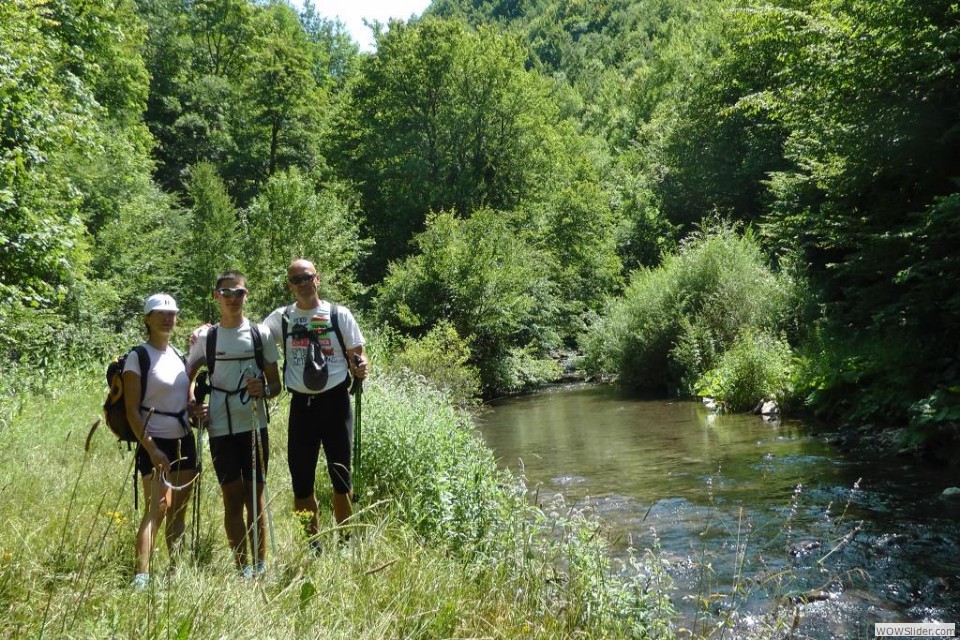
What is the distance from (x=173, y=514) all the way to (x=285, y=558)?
79 centimetres

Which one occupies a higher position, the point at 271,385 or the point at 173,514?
the point at 271,385

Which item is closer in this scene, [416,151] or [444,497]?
[444,497]

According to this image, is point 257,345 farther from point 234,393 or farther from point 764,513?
point 764,513

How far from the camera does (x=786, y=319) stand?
59.3 ft

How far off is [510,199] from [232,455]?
30278mm

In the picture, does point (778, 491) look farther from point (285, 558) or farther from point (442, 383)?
point (442, 383)

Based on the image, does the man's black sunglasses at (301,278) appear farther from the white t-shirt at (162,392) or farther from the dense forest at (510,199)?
the dense forest at (510,199)

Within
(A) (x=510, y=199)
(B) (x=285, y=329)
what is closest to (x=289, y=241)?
(A) (x=510, y=199)

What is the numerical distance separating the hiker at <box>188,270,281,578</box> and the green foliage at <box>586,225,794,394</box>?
1573cm

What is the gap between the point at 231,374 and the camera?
170 inches

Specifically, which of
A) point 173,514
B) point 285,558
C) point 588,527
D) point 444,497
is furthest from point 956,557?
point 173,514

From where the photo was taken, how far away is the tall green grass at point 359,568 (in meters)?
2.72

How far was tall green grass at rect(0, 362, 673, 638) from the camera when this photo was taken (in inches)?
107

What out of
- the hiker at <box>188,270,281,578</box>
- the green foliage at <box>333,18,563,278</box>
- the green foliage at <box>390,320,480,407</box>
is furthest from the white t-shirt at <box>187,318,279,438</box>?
the green foliage at <box>333,18,563,278</box>
